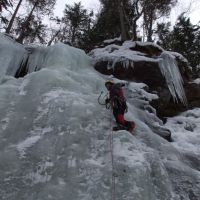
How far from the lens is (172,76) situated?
34.3 ft

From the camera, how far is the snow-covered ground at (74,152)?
462 centimetres

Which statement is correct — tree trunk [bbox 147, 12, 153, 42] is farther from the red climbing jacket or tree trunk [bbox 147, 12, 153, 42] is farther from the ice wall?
the red climbing jacket

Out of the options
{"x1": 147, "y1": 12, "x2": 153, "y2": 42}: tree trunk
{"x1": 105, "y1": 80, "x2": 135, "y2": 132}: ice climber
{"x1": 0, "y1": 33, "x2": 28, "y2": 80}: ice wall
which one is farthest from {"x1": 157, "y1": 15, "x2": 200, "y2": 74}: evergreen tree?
{"x1": 105, "y1": 80, "x2": 135, "y2": 132}: ice climber

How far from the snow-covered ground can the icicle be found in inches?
102

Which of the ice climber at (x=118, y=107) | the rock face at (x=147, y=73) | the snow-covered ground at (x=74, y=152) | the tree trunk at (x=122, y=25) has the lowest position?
the snow-covered ground at (x=74, y=152)

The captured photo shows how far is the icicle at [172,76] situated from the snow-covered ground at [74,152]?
8.47 ft

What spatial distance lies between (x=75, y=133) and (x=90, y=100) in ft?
5.02

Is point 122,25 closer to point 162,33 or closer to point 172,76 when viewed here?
point 172,76

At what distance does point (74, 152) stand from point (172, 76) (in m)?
6.16

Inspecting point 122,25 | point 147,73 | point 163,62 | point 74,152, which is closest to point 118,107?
point 74,152

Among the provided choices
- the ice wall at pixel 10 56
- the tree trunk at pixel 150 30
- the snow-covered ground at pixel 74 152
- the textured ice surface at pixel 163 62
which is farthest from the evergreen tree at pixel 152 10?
the snow-covered ground at pixel 74 152

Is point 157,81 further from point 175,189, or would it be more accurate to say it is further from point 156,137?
point 175,189

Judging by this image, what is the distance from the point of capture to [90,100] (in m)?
7.16

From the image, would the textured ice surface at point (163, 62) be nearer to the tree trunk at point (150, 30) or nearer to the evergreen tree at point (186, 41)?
the tree trunk at point (150, 30)
